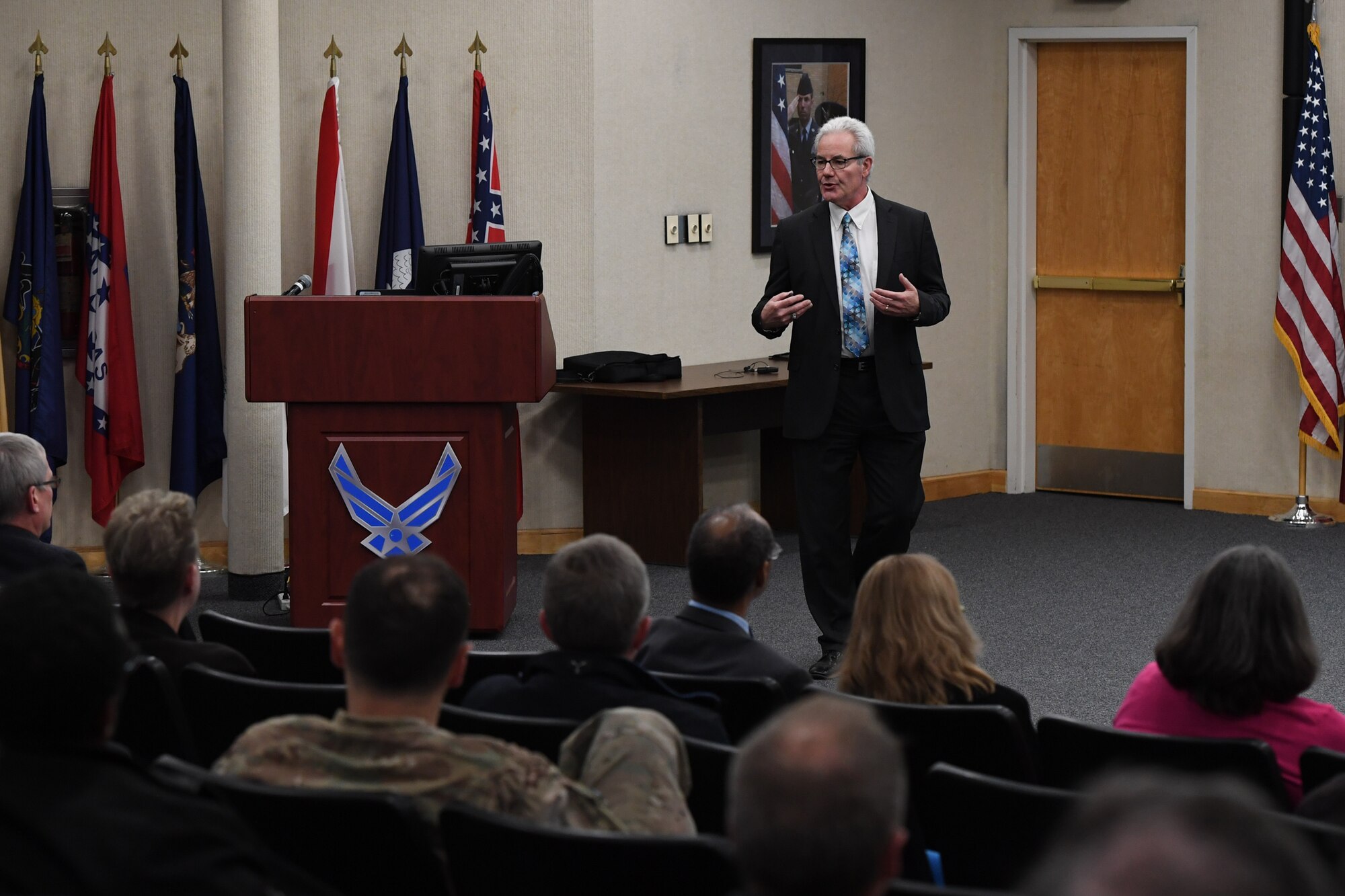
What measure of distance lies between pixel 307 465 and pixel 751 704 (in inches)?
116

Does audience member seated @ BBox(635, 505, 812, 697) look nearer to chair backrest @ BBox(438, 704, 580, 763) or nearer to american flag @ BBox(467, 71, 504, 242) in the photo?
chair backrest @ BBox(438, 704, 580, 763)

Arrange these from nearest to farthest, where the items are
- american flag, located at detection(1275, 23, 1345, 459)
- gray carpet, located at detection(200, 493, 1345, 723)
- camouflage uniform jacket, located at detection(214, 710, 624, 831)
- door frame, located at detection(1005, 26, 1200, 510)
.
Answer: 1. camouflage uniform jacket, located at detection(214, 710, 624, 831)
2. gray carpet, located at detection(200, 493, 1345, 723)
3. american flag, located at detection(1275, 23, 1345, 459)
4. door frame, located at detection(1005, 26, 1200, 510)

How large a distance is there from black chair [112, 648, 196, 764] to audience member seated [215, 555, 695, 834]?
1.48 ft

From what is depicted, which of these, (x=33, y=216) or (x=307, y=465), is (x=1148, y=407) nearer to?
(x=307, y=465)

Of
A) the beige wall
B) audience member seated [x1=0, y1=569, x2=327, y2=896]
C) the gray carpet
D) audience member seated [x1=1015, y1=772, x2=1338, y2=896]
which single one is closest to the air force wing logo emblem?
the gray carpet

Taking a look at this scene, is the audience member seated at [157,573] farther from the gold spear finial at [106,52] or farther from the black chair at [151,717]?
the gold spear finial at [106,52]

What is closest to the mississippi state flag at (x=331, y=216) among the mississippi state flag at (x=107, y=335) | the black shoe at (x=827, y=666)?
the mississippi state flag at (x=107, y=335)

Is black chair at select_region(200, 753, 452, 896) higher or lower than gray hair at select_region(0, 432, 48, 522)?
lower

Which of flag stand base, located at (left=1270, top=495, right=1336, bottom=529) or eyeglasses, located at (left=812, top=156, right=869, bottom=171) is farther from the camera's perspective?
flag stand base, located at (left=1270, top=495, right=1336, bottom=529)

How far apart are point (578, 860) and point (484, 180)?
540 cm

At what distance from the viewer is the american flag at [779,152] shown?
775 centimetres

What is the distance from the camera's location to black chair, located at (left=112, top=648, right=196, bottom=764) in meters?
2.56

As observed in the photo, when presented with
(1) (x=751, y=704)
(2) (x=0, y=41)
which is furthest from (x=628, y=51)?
(1) (x=751, y=704)

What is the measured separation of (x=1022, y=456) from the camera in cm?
866
